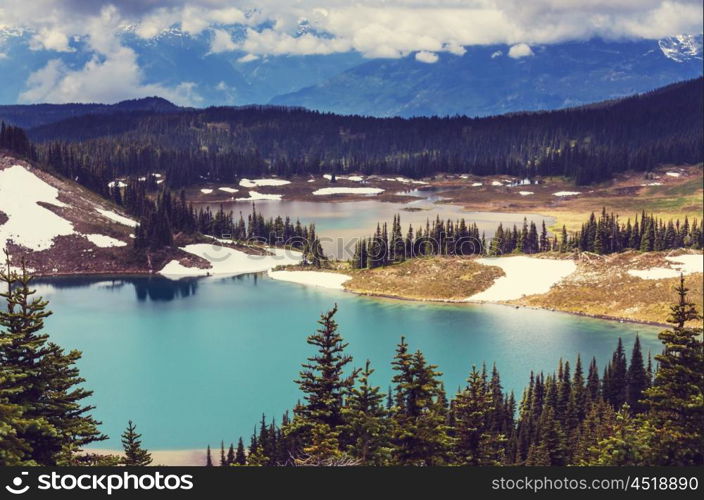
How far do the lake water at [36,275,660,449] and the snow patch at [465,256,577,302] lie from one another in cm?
515

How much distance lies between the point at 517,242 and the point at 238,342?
6333cm

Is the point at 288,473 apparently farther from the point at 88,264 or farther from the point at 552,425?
the point at 88,264

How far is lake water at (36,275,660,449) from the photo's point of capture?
63.8 metres

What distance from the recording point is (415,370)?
2873cm

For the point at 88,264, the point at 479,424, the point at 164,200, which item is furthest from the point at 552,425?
the point at 164,200

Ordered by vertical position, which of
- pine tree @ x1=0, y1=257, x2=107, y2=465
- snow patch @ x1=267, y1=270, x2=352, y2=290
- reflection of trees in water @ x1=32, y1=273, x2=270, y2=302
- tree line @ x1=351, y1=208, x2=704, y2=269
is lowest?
reflection of trees in water @ x1=32, y1=273, x2=270, y2=302

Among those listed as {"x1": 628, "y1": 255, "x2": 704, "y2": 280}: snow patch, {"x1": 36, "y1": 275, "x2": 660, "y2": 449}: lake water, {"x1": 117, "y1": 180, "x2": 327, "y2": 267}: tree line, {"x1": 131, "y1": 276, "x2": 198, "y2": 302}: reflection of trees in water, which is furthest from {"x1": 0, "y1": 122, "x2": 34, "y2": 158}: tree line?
{"x1": 628, "y1": 255, "x2": 704, "y2": 280}: snow patch

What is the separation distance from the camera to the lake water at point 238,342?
209 ft

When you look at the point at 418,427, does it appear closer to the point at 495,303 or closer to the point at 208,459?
the point at 208,459

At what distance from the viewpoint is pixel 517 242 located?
441 feet

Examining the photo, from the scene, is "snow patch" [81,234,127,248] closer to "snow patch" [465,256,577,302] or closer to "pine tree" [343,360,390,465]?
"snow patch" [465,256,577,302]

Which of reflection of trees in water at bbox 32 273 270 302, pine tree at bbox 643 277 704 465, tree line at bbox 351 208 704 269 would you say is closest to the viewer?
pine tree at bbox 643 277 704 465

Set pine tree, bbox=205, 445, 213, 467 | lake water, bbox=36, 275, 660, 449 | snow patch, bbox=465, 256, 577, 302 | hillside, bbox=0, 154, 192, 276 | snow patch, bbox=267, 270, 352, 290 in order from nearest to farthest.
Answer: pine tree, bbox=205, 445, 213, 467
lake water, bbox=36, 275, 660, 449
snow patch, bbox=465, 256, 577, 302
snow patch, bbox=267, 270, 352, 290
hillside, bbox=0, 154, 192, 276

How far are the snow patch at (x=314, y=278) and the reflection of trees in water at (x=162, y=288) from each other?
45.3ft
